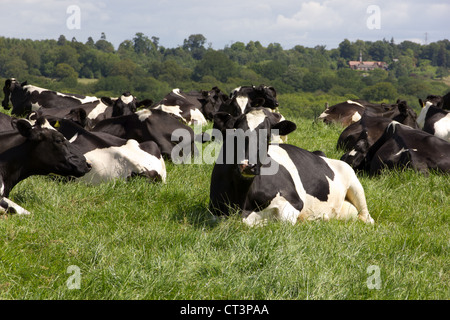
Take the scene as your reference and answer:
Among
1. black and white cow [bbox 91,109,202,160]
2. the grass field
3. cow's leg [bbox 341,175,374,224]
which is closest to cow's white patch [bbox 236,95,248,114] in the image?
the grass field

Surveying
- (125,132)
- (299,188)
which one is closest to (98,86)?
(125,132)

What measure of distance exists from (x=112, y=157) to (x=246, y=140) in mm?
3465

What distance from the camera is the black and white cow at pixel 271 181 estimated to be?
6207 millimetres

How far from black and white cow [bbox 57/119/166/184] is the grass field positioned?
707 millimetres

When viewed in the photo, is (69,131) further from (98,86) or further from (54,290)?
(98,86)

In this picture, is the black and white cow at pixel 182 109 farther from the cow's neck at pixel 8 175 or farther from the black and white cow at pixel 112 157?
the cow's neck at pixel 8 175

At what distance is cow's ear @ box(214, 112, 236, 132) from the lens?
6406 mm

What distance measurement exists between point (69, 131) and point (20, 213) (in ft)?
10.3

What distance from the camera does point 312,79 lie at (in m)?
108

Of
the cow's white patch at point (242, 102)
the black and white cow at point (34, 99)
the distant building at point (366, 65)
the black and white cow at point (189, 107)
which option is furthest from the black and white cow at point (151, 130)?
the distant building at point (366, 65)

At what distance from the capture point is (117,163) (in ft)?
29.1

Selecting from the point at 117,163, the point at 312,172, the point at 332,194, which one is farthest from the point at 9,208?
the point at 332,194

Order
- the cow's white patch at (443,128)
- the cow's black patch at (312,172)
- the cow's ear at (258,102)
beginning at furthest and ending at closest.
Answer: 1. the cow's white patch at (443,128)
2. the cow's ear at (258,102)
3. the cow's black patch at (312,172)

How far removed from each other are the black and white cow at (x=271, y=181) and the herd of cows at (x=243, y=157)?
1cm
